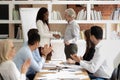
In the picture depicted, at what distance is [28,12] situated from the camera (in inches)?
282

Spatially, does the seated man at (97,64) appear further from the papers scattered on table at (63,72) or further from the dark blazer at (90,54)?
the dark blazer at (90,54)

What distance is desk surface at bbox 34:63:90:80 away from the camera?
3.60 metres

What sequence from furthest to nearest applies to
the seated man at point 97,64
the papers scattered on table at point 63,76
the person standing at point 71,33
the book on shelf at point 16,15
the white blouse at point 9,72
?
the book on shelf at point 16,15
the person standing at point 71,33
the seated man at point 97,64
the papers scattered on table at point 63,76
the white blouse at point 9,72

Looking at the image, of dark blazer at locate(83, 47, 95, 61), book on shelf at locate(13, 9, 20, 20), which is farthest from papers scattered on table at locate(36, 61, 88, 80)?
book on shelf at locate(13, 9, 20, 20)

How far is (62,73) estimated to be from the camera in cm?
388

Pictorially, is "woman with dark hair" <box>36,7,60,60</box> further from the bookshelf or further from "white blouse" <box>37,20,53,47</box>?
the bookshelf

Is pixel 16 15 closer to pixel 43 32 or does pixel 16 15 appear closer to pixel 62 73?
pixel 43 32

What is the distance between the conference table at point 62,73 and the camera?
11.8 feet

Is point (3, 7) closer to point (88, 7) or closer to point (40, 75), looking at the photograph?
point (88, 7)

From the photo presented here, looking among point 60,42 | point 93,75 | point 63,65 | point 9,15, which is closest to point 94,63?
point 93,75

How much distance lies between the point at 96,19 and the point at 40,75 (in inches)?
157

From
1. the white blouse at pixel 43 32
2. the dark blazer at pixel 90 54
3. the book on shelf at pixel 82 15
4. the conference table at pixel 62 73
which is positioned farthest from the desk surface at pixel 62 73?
the book on shelf at pixel 82 15

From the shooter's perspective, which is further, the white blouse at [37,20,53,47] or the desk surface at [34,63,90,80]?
the white blouse at [37,20,53,47]

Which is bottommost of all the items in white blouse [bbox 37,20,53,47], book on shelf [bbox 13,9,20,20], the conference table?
the conference table
